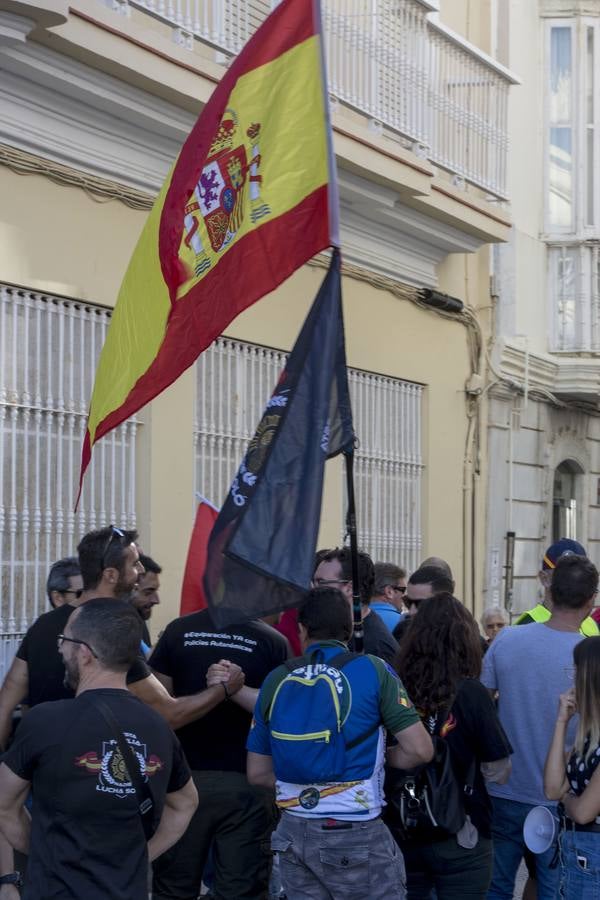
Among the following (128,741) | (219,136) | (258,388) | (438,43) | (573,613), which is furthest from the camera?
(438,43)

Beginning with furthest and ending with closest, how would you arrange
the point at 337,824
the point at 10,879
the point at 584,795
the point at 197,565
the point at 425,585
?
the point at 197,565
the point at 425,585
the point at 584,795
the point at 337,824
the point at 10,879

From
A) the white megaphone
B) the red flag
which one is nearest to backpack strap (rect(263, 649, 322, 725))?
the white megaphone

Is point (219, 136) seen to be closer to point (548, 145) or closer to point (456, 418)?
point (456, 418)

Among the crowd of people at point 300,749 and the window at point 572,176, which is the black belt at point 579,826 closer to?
the crowd of people at point 300,749

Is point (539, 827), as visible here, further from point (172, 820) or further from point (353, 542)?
point (172, 820)

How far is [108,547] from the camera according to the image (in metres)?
5.65

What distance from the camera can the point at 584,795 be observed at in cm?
502

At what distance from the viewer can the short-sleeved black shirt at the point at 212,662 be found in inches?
234

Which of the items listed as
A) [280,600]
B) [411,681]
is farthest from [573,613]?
[280,600]

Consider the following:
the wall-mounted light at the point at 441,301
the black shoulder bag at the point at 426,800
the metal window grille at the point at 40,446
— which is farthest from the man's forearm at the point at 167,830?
the wall-mounted light at the point at 441,301

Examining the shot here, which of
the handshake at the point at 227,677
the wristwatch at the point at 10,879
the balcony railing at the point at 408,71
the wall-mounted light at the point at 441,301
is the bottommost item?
the wristwatch at the point at 10,879

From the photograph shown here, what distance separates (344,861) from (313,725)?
45 cm

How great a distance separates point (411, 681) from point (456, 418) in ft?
28.5

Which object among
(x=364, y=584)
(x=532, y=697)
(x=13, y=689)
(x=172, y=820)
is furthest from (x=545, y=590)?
(x=172, y=820)
